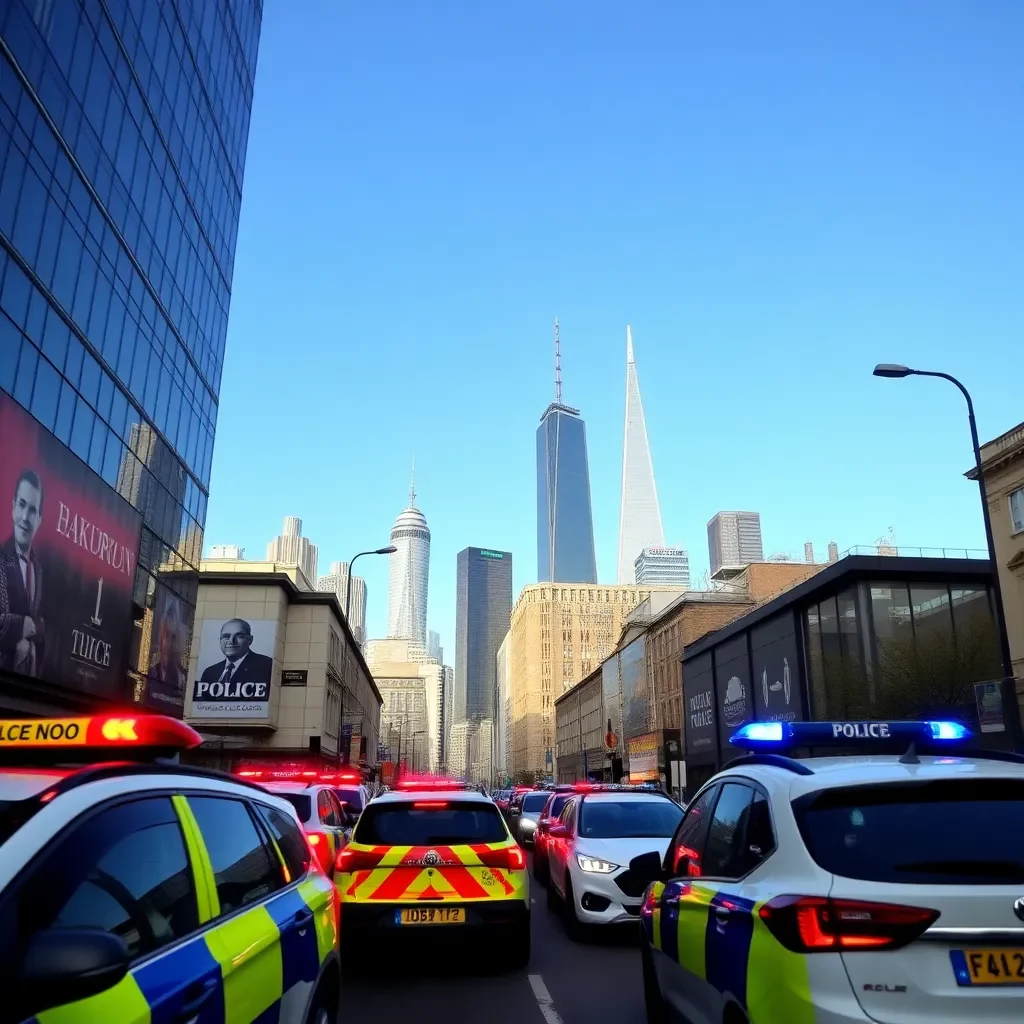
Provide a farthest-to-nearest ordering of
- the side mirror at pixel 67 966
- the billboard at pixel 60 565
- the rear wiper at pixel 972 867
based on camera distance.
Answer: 1. the billboard at pixel 60 565
2. the rear wiper at pixel 972 867
3. the side mirror at pixel 67 966

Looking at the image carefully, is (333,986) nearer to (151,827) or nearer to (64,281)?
(151,827)

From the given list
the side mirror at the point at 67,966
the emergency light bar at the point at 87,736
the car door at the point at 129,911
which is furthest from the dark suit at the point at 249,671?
the side mirror at the point at 67,966

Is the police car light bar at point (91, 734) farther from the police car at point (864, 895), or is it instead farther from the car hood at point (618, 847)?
the car hood at point (618, 847)

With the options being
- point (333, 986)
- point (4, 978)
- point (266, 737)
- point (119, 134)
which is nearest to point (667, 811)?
point (333, 986)

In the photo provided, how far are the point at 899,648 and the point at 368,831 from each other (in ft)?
104

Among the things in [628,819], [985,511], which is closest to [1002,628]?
[985,511]

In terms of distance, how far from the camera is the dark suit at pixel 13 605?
69.6 ft

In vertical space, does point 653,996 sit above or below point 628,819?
below

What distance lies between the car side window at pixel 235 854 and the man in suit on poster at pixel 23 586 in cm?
2008

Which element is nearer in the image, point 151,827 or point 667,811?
point 151,827

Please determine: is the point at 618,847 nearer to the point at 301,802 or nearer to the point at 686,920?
the point at 301,802

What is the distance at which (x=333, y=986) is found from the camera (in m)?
4.69

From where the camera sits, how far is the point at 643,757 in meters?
80.8

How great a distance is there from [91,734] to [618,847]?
8.20 metres
